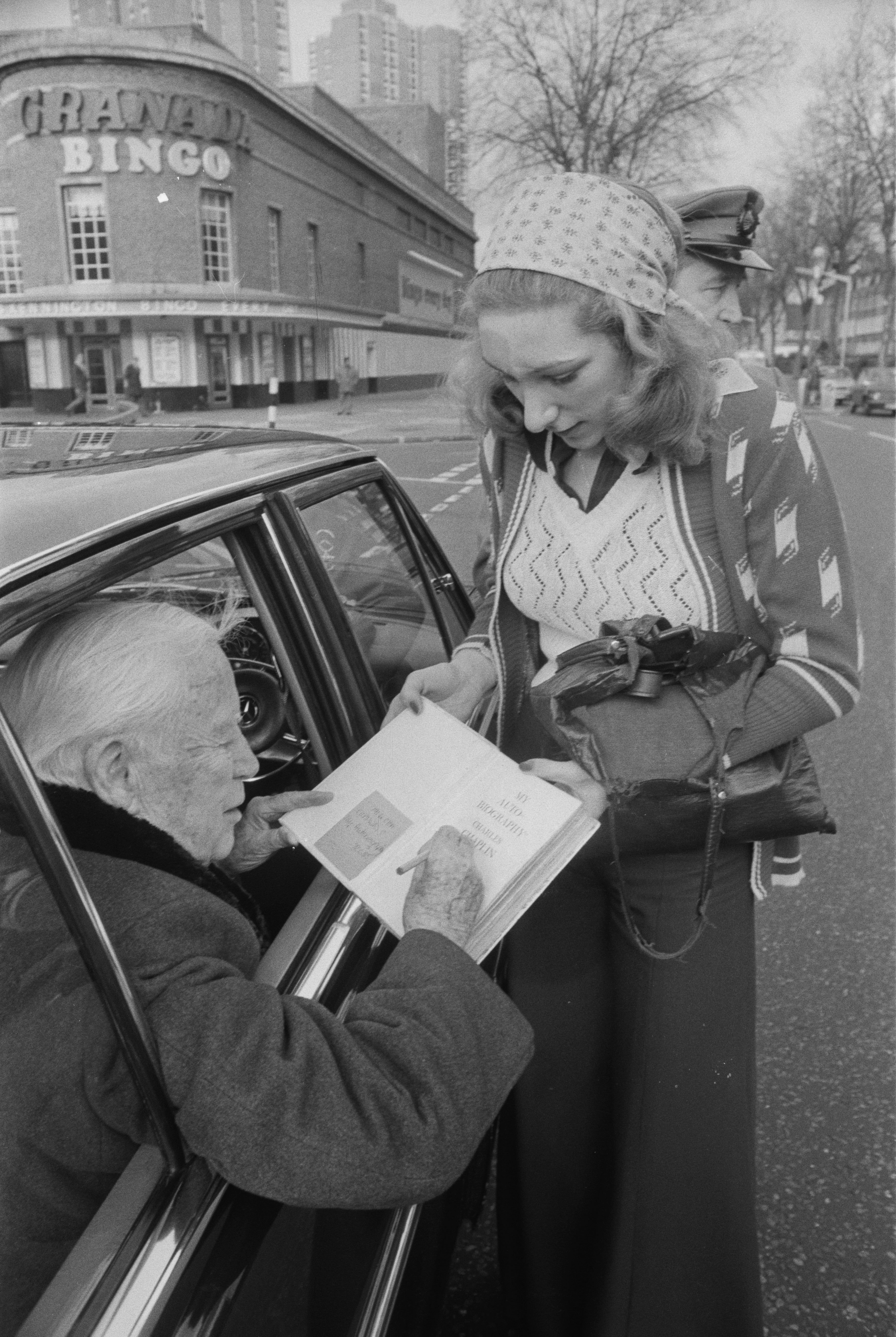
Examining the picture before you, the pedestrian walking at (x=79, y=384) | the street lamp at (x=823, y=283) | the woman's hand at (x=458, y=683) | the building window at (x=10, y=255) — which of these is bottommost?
the woman's hand at (x=458, y=683)

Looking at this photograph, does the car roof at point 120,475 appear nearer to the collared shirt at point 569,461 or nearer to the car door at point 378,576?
the car door at point 378,576

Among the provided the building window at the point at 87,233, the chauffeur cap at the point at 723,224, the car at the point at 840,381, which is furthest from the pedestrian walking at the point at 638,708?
the car at the point at 840,381

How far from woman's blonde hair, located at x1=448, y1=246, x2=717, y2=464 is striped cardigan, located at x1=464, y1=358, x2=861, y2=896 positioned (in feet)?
0.15

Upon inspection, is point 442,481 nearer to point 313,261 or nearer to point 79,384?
point 313,261

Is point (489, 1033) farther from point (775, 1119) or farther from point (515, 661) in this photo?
point (775, 1119)

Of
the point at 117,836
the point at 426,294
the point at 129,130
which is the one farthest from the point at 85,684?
the point at 426,294

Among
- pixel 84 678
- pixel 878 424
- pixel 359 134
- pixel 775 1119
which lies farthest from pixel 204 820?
pixel 878 424

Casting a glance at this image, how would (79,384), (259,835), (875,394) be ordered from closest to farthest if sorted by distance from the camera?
(259,835), (79,384), (875,394)

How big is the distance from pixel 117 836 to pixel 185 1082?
10.7 inches

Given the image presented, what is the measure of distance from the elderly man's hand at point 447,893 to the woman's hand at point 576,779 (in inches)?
7.1

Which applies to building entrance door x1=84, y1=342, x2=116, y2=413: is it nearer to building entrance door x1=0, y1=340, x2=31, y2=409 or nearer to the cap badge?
building entrance door x1=0, y1=340, x2=31, y2=409

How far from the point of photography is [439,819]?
1.39 metres

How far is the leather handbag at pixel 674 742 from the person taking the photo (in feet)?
4.63

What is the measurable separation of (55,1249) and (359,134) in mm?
5906
